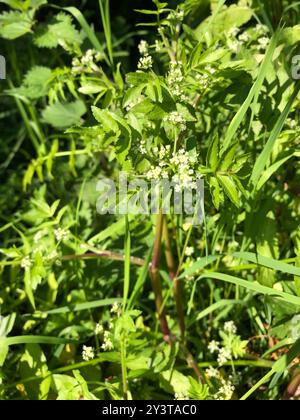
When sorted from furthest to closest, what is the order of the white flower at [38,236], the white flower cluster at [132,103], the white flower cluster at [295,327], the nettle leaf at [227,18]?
the nettle leaf at [227,18]
the white flower at [38,236]
the white flower cluster at [295,327]
the white flower cluster at [132,103]

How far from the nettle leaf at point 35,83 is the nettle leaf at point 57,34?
0.11 metres

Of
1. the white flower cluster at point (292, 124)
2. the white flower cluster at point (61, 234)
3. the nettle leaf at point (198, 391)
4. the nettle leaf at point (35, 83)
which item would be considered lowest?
the nettle leaf at point (198, 391)

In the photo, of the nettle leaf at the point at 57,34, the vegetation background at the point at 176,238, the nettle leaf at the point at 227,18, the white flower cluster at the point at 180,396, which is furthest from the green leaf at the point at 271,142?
the nettle leaf at the point at 57,34

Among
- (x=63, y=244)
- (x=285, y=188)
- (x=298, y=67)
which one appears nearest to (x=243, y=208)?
(x=285, y=188)

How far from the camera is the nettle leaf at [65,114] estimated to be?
2.12m

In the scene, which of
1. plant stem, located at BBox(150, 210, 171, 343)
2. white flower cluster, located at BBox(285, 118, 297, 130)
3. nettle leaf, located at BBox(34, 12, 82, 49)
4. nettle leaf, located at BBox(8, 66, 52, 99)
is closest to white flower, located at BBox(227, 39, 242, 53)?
white flower cluster, located at BBox(285, 118, 297, 130)

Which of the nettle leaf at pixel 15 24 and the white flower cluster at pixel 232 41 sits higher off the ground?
the nettle leaf at pixel 15 24

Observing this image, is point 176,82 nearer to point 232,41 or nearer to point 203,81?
point 203,81

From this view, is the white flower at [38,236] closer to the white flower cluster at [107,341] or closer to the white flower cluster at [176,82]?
the white flower cluster at [107,341]

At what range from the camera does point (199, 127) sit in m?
1.77

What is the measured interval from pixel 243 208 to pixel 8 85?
1292 mm

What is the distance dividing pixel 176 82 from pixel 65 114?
3.05 feet

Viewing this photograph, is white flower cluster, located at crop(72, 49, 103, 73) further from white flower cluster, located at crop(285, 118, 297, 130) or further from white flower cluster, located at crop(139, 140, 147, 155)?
white flower cluster, located at crop(285, 118, 297, 130)

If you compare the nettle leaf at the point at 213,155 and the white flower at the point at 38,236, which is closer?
the nettle leaf at the point at 213,155
